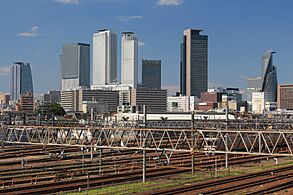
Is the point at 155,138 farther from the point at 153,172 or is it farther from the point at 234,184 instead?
the point at 234,184

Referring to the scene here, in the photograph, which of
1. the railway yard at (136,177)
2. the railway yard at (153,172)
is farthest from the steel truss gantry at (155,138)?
the railway yard at (136,177)

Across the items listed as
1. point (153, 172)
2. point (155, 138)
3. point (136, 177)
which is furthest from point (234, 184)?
point (155, 138)

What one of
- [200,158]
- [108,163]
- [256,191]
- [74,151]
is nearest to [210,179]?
[256,191]

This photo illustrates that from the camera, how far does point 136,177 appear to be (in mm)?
35344

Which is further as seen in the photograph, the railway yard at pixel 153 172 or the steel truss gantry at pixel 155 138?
the railway yard at pixel 153 172

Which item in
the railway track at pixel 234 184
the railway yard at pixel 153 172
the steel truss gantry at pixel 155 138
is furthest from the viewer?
the railway yard at pixel 153 172

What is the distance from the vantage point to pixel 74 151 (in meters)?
59.2

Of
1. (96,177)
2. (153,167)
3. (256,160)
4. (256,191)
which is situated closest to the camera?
(256,191)

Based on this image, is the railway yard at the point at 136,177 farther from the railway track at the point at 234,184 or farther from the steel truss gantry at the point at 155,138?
the steel truss gantry at the point at 155,138

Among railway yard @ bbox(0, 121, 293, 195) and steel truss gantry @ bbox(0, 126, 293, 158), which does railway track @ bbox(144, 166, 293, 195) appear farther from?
steel truss gantry @ bbox(0, 126, 293, 158)

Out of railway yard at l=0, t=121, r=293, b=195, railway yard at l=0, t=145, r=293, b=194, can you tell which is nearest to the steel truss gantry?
railway yard at l=0, t=121, r=293, b=195

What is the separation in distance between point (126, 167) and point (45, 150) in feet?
67.6

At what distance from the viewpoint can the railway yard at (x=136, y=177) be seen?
29.5 metres

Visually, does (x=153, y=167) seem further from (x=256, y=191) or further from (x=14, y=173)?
(x=256, y=191)
